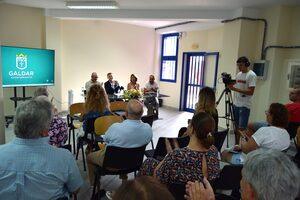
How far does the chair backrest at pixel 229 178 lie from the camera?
1729 mm

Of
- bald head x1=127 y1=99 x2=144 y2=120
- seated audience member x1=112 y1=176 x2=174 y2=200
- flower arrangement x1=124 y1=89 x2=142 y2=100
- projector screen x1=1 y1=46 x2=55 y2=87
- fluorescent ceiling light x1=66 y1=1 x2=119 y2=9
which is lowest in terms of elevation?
flower arrangement x1=124 y1=89 x2=142 y2=100

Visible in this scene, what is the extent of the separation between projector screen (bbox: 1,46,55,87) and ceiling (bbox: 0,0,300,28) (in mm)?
1032

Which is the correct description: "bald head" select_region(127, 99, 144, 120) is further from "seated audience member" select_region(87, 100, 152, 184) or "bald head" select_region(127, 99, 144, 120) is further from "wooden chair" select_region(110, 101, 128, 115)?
"wooden chair" select_region(110, 101, 128, 115)

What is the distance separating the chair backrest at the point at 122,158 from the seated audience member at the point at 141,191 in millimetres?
1530

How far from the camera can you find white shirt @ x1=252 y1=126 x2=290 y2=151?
2.28 metres

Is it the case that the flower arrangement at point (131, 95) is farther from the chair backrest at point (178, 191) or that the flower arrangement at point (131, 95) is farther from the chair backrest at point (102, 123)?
the chair backrest at point (178, 191)

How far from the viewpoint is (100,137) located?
3080 mm

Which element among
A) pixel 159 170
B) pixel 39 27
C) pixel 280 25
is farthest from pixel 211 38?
pixel 159 170

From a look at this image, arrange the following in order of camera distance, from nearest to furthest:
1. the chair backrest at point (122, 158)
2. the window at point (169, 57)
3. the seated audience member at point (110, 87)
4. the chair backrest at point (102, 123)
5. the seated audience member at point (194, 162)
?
the seated audience member at point (194, 162)
the chair backrest at point (122, 158)
the chair backrest at point (102, 123)
the seated audience member at point (110, 87)
the window at point (169, 57)

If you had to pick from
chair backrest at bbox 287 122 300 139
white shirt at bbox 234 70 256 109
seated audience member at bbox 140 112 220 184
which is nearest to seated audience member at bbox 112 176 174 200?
seated audience member at bbox 140 112 220 184

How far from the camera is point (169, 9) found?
564 cm

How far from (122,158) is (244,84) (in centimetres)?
277

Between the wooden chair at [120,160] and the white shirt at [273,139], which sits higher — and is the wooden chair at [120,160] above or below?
below

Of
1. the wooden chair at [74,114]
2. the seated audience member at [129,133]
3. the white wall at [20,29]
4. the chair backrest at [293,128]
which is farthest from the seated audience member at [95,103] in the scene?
the white wall at [20,29]
